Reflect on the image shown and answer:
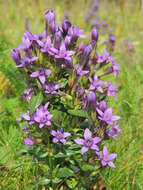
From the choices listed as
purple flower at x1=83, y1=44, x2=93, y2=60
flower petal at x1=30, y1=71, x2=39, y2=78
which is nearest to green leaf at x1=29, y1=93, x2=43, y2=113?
flower petal at x1=30, y1=71, x2=39, y2=78

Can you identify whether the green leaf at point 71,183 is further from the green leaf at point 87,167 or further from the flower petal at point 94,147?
the flower petal at point 94,147

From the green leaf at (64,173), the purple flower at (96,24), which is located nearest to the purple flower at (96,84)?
the green leaf at (64,173)

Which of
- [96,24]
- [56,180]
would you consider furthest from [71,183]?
[96,24]

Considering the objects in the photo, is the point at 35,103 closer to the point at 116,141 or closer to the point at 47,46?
the point at 47,46

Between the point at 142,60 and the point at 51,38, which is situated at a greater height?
the point at 51,38

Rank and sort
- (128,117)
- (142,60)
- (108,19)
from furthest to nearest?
(108,19) < (142,60) < (128,117)

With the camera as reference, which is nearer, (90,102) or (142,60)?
(90,102)

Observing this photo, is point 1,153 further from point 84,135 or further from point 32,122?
point 84,135

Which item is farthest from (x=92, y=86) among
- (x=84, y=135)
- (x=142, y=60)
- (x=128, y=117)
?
(x=142, y=60)
